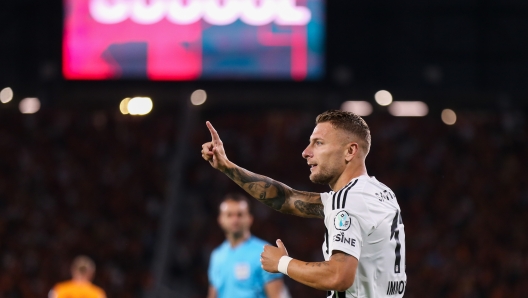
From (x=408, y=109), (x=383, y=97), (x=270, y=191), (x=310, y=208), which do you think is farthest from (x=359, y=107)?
(x=310, y=208)

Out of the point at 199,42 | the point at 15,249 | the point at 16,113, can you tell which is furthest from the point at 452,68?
the point at 16,113

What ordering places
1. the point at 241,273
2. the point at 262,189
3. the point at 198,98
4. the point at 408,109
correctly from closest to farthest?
1. the point at 262,189
2. the point at 241,273
3. the point at 198,98
4. the point at 408,109

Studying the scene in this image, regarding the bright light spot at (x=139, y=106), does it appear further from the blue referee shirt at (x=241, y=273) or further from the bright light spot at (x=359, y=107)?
the blue referee shirt at (x=241, y=273)

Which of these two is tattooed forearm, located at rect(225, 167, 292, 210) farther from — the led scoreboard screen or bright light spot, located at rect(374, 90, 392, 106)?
bright light spot, located at rect(374, 90, 392, 106)

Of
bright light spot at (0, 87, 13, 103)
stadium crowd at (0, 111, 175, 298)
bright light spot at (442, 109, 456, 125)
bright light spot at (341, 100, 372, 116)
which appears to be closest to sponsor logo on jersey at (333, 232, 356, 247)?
stadium crowd at (0, 111, 175, 298)

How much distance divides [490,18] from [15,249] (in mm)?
9697

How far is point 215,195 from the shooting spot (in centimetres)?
1552

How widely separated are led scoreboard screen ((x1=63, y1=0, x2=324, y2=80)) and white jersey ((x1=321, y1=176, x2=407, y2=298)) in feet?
32.0

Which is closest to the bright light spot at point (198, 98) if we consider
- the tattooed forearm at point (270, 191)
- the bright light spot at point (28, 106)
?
the bright light spot at point (28, 106)

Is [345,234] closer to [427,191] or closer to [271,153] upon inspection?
[427,191]

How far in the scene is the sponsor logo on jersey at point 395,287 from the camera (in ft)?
11.0

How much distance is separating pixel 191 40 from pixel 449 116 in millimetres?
7141

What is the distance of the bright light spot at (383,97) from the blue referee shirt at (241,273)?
7957 millimetres

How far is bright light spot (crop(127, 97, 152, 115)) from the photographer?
16870 mm
